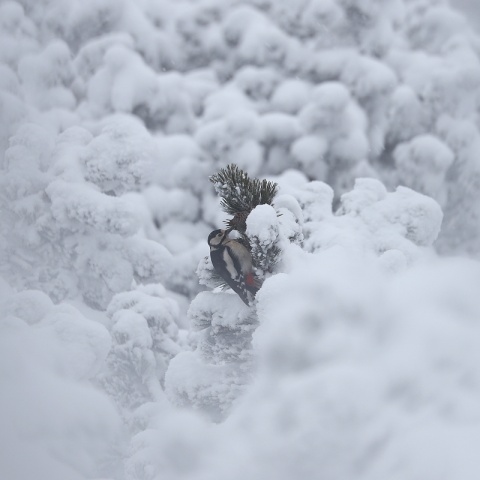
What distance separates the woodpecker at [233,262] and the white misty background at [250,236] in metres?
0.06

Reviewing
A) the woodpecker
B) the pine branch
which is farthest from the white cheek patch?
the pine branch

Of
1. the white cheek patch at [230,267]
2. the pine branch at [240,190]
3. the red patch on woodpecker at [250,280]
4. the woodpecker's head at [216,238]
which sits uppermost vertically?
the pine branch at [240,190]

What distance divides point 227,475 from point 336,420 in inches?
13.2

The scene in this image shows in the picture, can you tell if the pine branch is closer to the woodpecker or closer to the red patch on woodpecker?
the woodpecker

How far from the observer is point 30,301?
3.50m

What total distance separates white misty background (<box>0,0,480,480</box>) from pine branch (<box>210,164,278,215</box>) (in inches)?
6.3

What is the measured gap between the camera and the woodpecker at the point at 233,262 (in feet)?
6.14

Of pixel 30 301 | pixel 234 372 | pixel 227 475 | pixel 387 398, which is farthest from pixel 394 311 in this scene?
pixel 30 301

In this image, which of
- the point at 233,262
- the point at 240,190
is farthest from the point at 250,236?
the point at 240,190

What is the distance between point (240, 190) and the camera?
6.40 feet

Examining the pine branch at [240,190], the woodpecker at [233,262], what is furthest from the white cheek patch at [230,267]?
the pine branch at [240,190]

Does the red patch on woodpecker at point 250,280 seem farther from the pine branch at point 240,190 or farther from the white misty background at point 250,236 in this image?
the pine branch at point 240,190

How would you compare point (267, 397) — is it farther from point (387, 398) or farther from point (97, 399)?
point (97, 399)

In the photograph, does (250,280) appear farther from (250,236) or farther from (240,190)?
(240,190)
